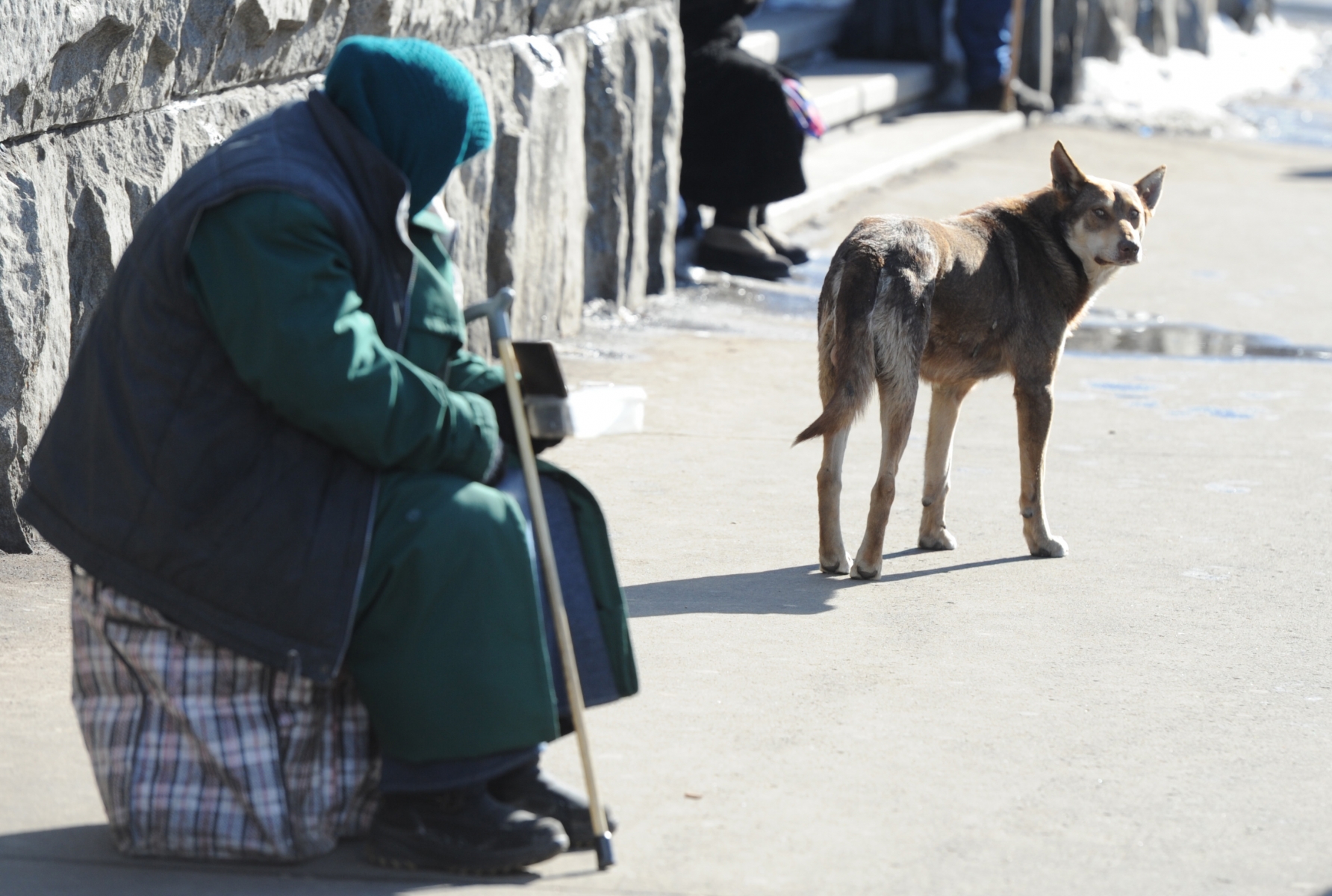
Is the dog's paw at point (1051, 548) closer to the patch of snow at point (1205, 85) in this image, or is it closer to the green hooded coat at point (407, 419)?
the green hooded coat at point (407, 419)

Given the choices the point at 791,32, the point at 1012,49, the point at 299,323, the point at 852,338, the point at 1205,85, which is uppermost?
the point at 791,32

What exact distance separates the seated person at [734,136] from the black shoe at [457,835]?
6374 mm

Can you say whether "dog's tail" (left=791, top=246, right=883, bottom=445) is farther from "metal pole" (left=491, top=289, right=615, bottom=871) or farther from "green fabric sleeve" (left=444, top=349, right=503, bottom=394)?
"metal pole" (left=491, top=289, right=615, bottom=871)

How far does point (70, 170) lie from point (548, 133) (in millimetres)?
3121

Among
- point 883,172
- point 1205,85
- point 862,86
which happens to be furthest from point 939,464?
point 1205,85

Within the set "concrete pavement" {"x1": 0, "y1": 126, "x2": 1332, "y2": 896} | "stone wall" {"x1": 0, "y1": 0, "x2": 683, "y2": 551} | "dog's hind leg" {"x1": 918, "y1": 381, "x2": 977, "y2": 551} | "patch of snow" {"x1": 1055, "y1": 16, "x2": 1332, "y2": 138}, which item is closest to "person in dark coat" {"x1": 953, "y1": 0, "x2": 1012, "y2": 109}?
"patch of snow" {"x1": 1055, "y1": 16, "x2": 1332, "y2": 138}

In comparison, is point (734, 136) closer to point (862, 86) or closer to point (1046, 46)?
point (862, 86)

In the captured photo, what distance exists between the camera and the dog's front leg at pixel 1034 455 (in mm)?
4926

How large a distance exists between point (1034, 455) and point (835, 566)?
0.72 metres

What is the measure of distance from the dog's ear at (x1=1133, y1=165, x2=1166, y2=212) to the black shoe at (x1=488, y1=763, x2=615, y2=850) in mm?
3136

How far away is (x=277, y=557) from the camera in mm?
2725

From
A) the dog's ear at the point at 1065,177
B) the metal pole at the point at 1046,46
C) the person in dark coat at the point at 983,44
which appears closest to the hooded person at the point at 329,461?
the dog's ear at the point at 1065,177

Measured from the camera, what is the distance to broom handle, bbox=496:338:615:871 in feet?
9.39

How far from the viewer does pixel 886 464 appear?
4.64 m
